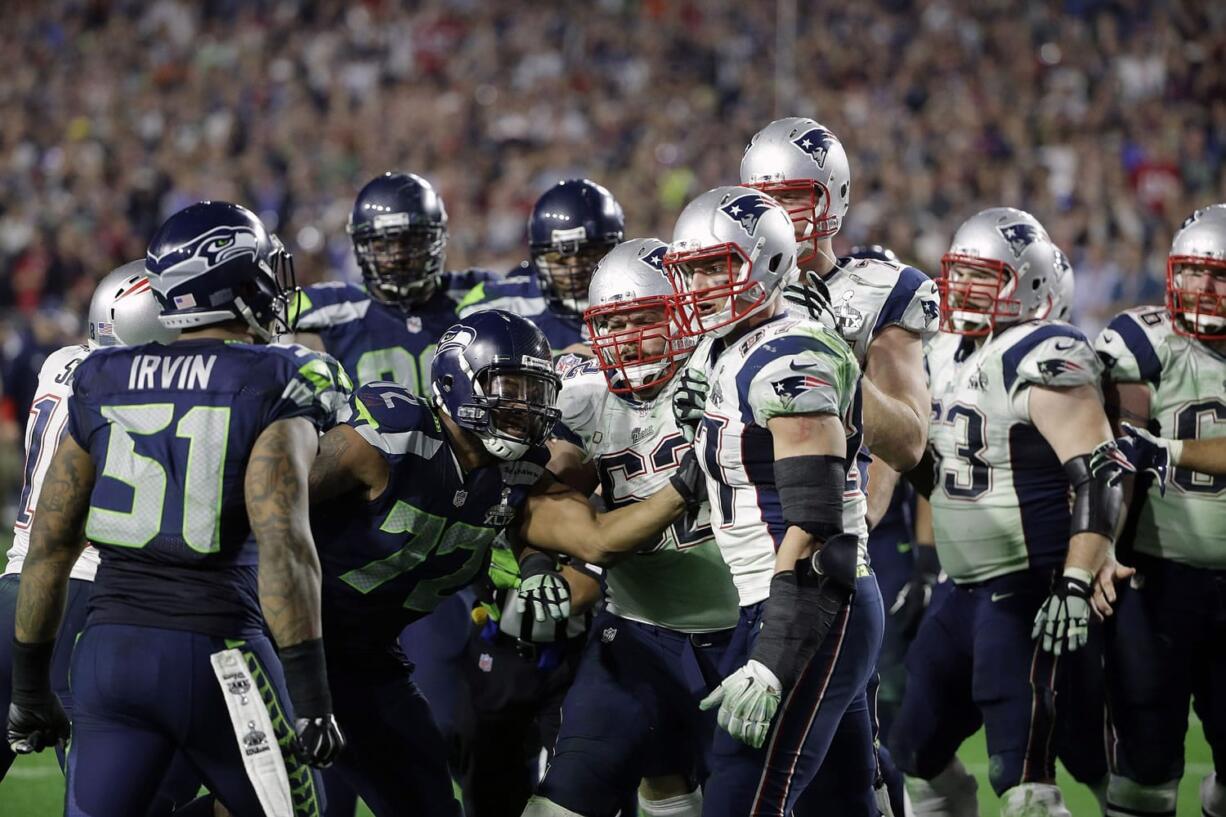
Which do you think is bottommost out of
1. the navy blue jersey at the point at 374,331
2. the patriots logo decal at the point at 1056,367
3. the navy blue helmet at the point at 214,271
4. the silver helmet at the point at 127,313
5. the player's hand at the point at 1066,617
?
the player's hand at the point at 1066,617

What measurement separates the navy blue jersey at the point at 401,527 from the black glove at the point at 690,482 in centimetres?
48

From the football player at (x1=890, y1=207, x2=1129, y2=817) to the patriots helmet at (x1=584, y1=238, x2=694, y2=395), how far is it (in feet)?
3.61

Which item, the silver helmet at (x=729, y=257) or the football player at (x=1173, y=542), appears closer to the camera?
the silver helmet at (x=729, y=257)

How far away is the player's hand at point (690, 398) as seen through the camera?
12.2 feet

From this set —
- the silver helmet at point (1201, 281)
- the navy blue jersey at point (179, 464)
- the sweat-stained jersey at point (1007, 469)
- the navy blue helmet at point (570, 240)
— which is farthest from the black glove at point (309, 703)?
the silver helmet at point (1201, 281)

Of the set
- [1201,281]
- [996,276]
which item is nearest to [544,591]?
[996,276]

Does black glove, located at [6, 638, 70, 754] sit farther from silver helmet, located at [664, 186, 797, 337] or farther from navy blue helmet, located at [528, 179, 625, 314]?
navy blue helmet, located at [528, 179, 625, 314]

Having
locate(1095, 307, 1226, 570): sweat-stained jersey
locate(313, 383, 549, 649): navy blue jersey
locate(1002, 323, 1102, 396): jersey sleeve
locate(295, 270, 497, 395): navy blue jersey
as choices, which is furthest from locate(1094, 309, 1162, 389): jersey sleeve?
locate(295, 270, 497, 395): navy blue jersey

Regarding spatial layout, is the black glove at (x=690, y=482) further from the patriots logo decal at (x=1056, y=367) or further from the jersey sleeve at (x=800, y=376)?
the patriots logo decal at (x=1056, y=367)

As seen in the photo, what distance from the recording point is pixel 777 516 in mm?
3477

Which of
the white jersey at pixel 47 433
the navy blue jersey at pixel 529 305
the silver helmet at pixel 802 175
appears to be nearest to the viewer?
the white jersey at pixel 47 433

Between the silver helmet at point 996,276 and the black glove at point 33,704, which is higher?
the silver helmet at point 996,276

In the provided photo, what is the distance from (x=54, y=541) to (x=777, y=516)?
1628mm

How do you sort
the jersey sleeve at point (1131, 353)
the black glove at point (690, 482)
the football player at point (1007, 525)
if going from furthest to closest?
the jersey sleeve at point (1131, 353), the football player at point (1007, 525), the black glove at point (690, 482)
